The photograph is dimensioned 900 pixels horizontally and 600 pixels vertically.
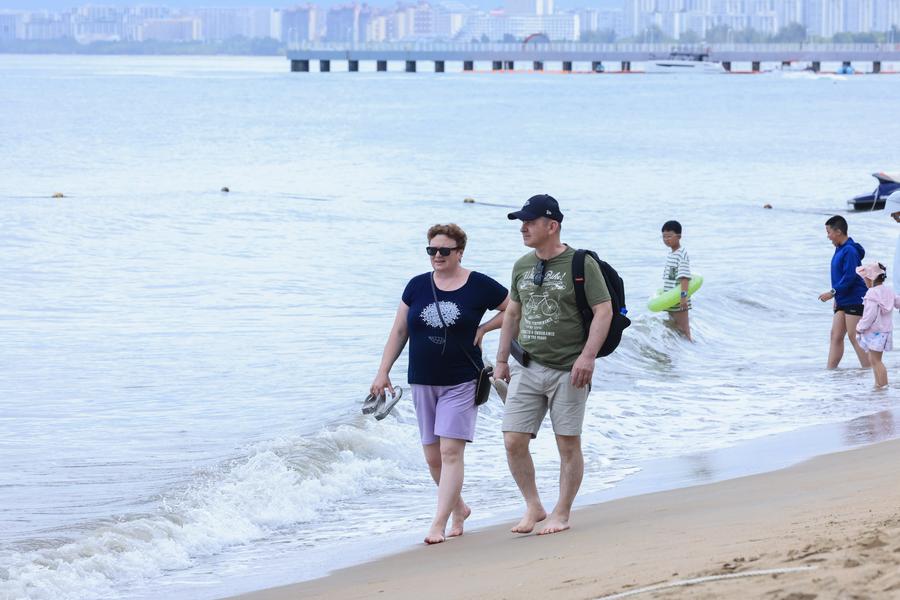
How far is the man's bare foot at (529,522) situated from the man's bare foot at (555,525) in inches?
3.8

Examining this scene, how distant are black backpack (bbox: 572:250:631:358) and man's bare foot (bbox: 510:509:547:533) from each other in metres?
1.01

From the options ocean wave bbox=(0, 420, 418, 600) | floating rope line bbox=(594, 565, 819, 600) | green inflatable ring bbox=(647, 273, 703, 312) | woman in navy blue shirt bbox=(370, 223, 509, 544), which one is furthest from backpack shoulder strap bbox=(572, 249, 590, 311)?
green inflatable ring bbox=(647, 273, 703, 312)

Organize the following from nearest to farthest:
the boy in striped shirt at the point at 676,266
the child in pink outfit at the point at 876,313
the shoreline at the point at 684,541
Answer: the shoreline at the point at 684,541, the child in pink outfit at the point at 876,313, the boy in striped shirt at the point at 676,266

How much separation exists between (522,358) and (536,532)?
94 centimetres

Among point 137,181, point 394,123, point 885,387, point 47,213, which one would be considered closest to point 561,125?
point 394,123

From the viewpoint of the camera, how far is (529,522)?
6.98m

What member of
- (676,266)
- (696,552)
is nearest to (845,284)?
(676,266)

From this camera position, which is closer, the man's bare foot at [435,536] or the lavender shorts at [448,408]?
the lavender shorts at [448,408]

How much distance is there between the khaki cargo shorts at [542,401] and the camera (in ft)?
21.6

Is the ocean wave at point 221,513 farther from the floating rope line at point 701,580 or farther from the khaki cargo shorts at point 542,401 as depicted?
the floating rope line at point 701,580

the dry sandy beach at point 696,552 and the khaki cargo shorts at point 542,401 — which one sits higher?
the khaki cargo shorts at point 542,401

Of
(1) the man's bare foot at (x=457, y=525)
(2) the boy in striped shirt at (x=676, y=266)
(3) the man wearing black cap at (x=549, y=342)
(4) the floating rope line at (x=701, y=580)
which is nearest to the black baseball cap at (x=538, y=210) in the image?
(3) the man wearing black cap at (x=549, y=342)

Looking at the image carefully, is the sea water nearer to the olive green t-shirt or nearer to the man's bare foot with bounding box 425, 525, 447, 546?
the man's bare foot with bounding box 425, 525, 447, 546

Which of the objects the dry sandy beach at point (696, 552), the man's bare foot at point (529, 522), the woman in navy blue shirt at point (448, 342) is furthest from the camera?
the man's bare foot at point (529, 522)
